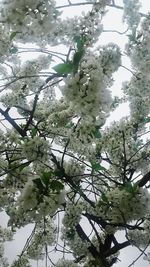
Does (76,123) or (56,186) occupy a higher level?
(76,123)

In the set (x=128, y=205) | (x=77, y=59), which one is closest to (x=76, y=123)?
(x=128, y=205)

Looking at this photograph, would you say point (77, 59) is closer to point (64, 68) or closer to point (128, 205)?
point (64, 68)

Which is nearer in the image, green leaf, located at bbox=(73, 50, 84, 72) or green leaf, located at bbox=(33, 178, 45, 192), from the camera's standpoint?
green leaf, located at bbox=(73, 50, 84, 72)

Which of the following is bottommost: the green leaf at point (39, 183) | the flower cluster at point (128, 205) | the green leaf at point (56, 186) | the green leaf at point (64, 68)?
the flower cluster at point (128, 205)

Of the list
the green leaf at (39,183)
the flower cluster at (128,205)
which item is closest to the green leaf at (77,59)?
the green leaf at (39,183)

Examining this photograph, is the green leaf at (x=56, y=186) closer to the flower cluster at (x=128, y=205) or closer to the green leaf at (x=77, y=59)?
the flower cluster at (x=128, y=205)

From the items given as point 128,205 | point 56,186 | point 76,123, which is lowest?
point 128,205

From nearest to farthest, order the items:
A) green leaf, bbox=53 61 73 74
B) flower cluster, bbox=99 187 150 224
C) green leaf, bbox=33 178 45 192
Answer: green leaf, bbox=53 61 73 74 < green leaf, bbox=33 178 45 192 < flower cluster, bbox=99 187 150 224

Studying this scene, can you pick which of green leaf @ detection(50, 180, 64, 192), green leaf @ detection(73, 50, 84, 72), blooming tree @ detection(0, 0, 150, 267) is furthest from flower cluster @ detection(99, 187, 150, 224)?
green leaf @ detection(73, 50, 84, 72)

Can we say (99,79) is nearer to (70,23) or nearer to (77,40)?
(77,40)

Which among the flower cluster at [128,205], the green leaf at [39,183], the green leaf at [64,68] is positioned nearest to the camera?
the green leaf at [64,68]

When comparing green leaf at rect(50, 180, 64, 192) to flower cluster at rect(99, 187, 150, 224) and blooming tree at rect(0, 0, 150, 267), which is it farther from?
flower cluster at rect(99, 187, 150, 224)

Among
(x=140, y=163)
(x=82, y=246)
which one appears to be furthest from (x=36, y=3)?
(x=82, y=246)

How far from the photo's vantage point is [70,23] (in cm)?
289
